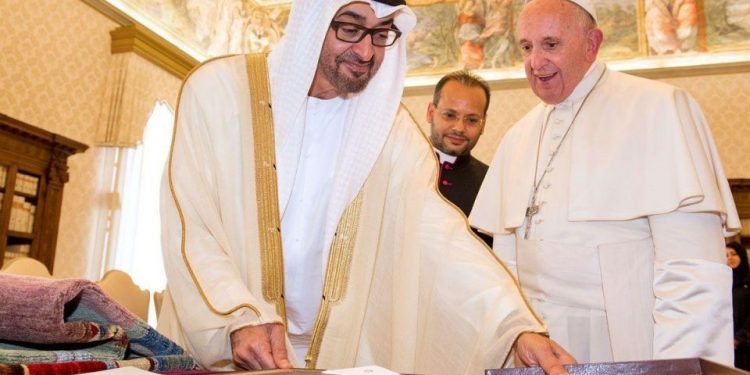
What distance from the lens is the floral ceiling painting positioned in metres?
11.2

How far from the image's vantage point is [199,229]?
1809mm

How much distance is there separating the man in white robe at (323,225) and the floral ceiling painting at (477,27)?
29.3 ft

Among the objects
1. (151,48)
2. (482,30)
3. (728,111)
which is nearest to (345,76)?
(151,48)

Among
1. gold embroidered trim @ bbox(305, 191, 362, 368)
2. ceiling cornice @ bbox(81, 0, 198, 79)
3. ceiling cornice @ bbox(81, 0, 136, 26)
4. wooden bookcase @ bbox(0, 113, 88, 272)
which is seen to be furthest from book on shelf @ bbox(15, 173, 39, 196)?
gold embroidered trim @ bbox(305, 191, 362, 368)

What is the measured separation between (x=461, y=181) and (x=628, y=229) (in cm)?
172

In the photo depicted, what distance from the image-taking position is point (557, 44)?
257 cm

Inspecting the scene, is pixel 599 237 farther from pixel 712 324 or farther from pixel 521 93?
pixel 521 93

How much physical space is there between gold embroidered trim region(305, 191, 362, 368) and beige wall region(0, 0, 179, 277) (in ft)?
24.3

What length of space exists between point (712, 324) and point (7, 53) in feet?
27.9

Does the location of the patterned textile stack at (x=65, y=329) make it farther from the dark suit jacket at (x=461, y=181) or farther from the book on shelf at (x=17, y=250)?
the book on shelf at (x=17, y=250)

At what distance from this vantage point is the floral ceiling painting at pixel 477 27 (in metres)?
11.2

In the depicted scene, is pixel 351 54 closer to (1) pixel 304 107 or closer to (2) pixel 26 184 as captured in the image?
(1) pixel 304 107

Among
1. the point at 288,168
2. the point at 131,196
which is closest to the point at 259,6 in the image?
the point at 131,196

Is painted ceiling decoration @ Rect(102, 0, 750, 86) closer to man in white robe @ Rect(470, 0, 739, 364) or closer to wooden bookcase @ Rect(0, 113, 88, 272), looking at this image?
wooden bookcase @ Rect(0, 113, 88, 272)
